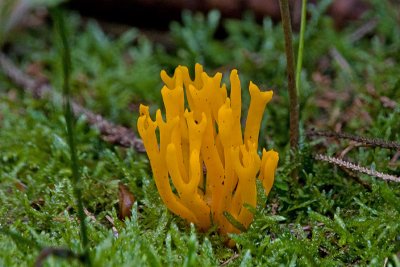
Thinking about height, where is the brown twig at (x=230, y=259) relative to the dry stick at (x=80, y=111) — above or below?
below

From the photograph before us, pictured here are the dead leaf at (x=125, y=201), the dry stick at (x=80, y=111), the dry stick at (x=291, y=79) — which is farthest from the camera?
the dry stick at (x=80, y=111)

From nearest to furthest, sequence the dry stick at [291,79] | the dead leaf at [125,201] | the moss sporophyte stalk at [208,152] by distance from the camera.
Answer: the moss sporophyte stalk at [208,152], the dry stick at [291,79], the dead leaf at [125,201]

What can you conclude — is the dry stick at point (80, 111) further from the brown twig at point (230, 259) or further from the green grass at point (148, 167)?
the brown twig at point (230, 259)

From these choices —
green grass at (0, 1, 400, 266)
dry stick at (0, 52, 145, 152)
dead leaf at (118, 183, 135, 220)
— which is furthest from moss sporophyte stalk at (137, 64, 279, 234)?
dry stick at (0, 52, 145, 152)

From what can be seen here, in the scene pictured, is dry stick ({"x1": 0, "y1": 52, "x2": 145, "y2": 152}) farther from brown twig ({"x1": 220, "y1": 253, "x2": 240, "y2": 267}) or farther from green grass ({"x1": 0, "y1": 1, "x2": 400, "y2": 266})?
brown twig ({"x1": 220, "y1": 253, "x2": 240, "y2": 267})

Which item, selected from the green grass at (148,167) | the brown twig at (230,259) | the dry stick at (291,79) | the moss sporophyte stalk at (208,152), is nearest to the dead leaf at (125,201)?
the green grass at (148,167)

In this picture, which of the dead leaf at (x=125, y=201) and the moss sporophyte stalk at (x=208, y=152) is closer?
the moss sporophyte stalk at (x=208, y=152)

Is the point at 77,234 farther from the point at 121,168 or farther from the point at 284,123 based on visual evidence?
the point at 284,123

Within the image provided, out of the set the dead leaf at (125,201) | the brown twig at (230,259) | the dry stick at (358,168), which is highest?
the dry stick at (358,168)

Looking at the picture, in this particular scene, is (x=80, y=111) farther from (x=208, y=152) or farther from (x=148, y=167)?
(x=208, y=152)
